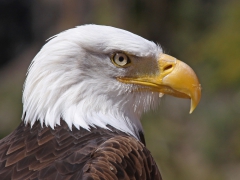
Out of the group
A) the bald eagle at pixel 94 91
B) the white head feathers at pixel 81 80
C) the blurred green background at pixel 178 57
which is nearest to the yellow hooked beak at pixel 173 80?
the bald eagle at pixel 94 91

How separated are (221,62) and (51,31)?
3.28 meters

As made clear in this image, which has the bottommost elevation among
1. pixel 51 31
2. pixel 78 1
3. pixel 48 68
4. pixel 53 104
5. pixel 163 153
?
pixel 163 153

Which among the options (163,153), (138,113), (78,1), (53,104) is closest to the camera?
(53,104)

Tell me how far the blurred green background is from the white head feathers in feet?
8.86

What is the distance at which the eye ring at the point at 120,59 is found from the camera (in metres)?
3.35

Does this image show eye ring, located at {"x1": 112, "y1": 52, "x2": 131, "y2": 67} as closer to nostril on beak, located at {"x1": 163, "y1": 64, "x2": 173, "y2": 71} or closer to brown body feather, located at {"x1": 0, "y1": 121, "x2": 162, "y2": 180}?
nostril on beak, located at {"x1": 163, "y1": 64, "x2": 173, "y2": 71}

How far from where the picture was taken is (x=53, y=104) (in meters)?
3.24

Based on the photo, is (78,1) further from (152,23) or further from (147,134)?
(147,134)

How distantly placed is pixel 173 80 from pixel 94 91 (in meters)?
0.49

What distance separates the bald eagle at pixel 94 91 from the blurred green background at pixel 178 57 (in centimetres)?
264

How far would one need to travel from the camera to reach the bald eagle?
3059 mm

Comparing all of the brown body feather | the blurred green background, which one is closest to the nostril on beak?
the brown body feather

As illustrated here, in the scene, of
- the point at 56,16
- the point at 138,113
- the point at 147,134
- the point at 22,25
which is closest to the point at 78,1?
the point at 56,16

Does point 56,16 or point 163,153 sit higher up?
point 56,16
